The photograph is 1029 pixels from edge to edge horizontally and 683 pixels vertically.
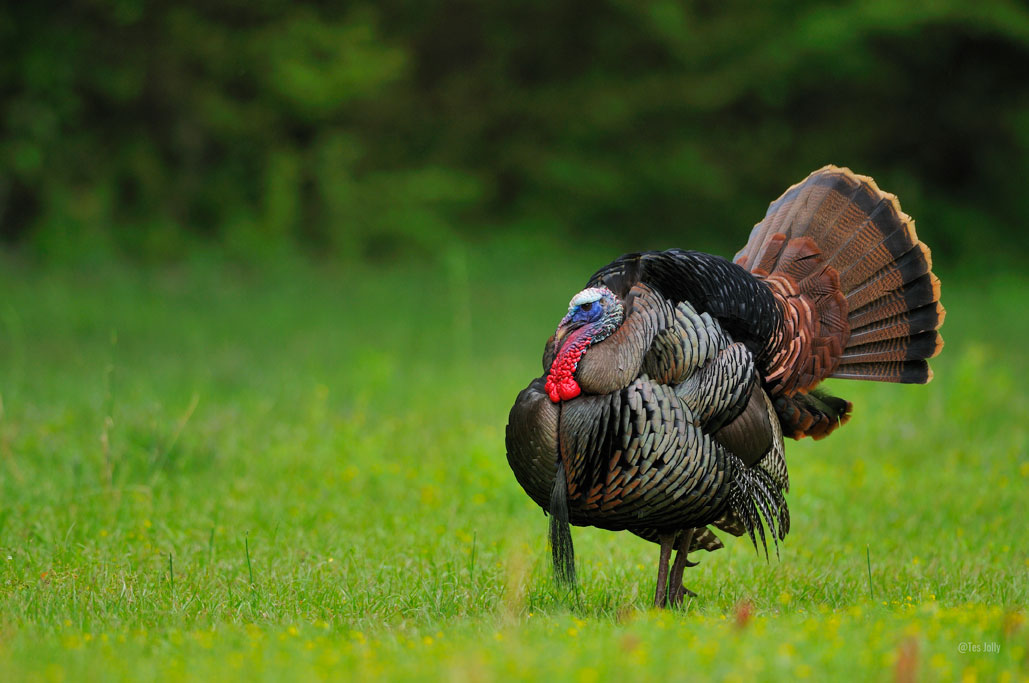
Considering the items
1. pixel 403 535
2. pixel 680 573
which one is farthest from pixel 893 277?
pixel 403 535

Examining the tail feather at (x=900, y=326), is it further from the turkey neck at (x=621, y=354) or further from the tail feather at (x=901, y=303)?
the turkey neck at (x=621, y=354)

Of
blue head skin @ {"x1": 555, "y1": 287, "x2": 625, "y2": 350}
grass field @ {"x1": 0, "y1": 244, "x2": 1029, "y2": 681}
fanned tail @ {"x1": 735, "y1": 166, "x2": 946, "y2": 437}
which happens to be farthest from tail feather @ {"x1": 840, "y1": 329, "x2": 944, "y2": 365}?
blue head skin @ {"x1": 555, "y1": 287, "x2": 625, "y2": 350}

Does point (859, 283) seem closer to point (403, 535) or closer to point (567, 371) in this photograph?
point (567, 371)

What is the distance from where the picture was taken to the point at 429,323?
40.2 ft

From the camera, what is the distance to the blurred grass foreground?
359 centimetres

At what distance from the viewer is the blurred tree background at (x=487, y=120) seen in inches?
579

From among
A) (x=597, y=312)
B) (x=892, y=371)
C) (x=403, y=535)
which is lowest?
(x=403, y=535)

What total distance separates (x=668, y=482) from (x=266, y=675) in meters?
1.55

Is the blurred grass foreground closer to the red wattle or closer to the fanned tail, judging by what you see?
the red wattle

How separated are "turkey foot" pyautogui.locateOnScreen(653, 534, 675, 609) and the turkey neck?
0.74 metres

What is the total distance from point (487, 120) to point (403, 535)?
1392cm

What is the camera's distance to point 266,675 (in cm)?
278

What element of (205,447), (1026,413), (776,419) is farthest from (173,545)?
(1026,413)

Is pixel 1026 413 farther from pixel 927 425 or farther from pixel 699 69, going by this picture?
pixel 699 69
